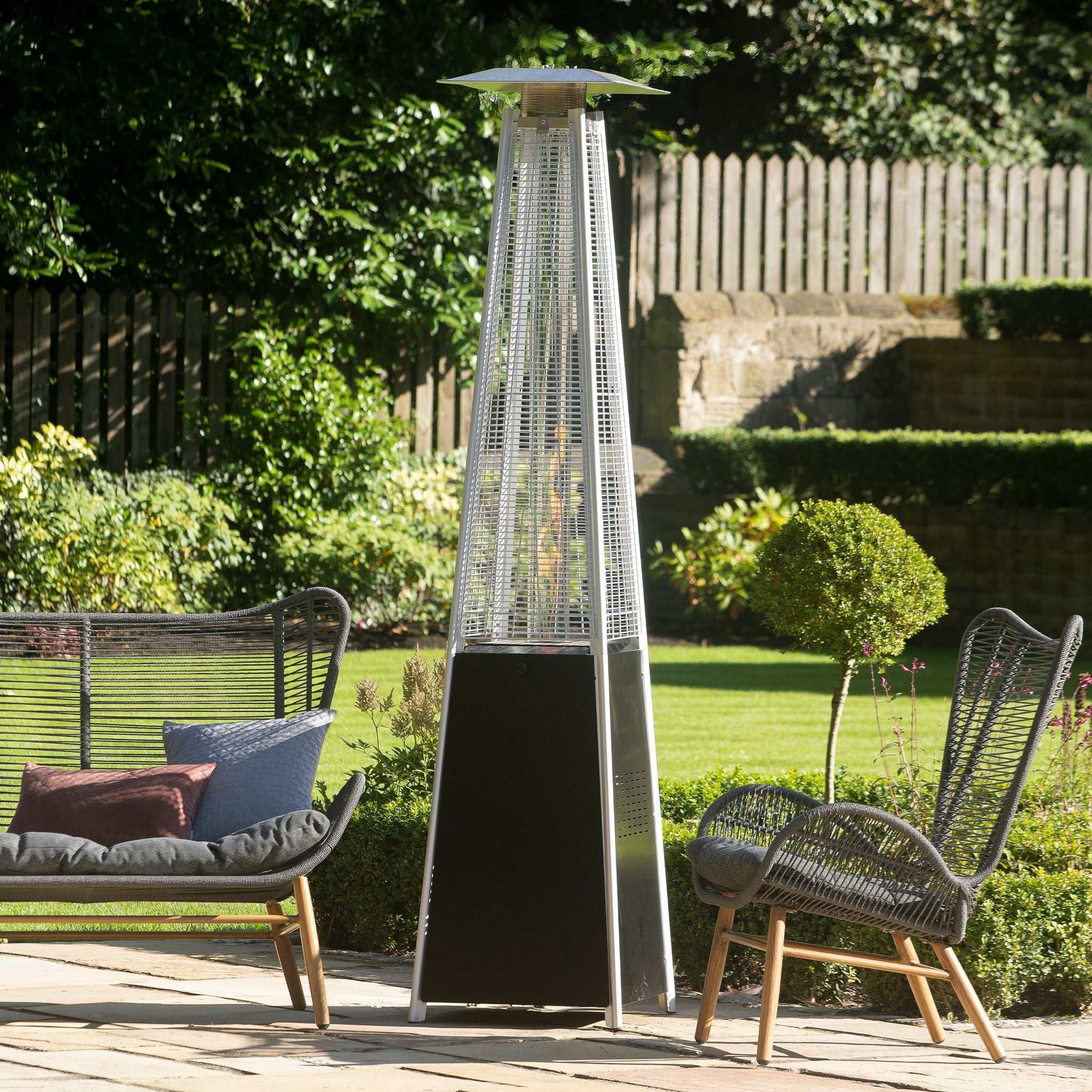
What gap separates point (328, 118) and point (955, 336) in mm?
5393

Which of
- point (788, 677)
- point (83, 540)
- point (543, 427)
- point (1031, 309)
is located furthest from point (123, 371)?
point (1031, 309)

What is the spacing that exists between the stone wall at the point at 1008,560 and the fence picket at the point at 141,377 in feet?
16.0

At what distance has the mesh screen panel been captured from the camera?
11.6 feet

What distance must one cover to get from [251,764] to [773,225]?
9.39m

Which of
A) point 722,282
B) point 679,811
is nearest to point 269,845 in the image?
point 679,811

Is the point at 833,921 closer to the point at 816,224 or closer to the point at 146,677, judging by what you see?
the point at 146,677

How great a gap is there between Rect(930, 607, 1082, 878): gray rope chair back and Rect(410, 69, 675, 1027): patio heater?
2.30 feet

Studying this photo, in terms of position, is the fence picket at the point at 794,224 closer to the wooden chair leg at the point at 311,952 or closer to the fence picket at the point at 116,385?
the fence picket at the point at 116,385

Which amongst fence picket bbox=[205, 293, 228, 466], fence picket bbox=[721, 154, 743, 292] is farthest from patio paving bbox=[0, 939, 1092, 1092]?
fence picket bbox=[721, 154, 743, 292]

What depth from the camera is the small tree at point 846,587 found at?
14.0 ft

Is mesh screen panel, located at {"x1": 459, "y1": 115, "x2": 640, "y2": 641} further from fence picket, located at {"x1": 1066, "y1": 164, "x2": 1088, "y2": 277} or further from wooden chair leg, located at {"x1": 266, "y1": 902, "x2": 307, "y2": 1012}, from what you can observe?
fence picket, located at {"x1": 1066, "y1": 164, "x2": 1088, "y2": 277}

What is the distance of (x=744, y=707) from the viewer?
7.51 m

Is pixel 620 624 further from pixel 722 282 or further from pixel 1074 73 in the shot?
pixel 1074 73

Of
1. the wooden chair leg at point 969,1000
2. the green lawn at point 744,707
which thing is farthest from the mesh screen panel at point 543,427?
the green lawn at point 744,707
